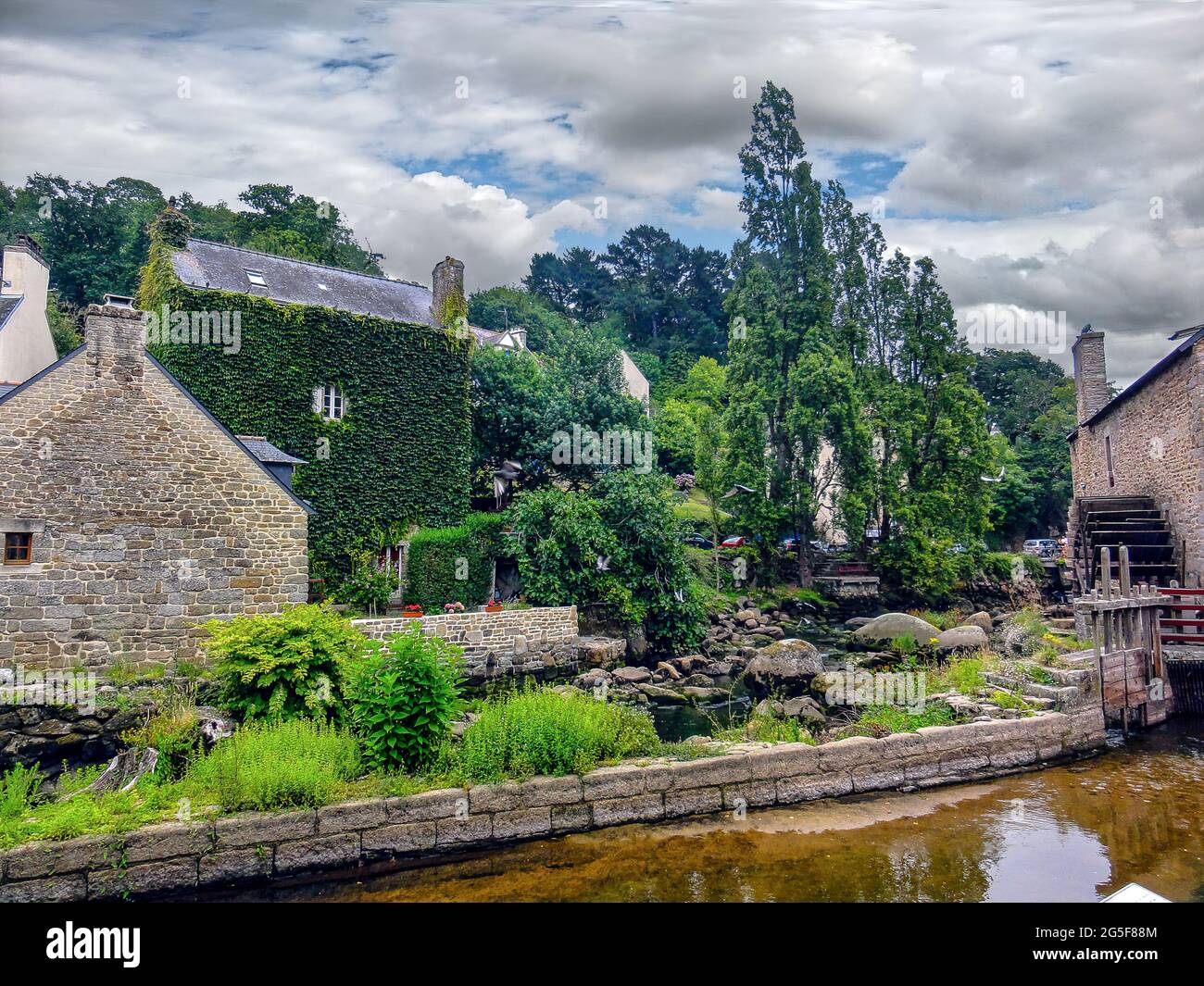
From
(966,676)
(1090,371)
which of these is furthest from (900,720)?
(1090,371)

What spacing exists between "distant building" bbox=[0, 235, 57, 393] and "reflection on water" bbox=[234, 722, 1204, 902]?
18625mm

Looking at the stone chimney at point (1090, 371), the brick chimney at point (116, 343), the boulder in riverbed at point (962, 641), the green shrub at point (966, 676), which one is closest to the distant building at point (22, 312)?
the brick chimney at point (116, 343)

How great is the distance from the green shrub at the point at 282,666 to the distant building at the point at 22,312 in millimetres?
14431

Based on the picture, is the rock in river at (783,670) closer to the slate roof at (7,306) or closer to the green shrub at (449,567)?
the green shrub at (449,567)

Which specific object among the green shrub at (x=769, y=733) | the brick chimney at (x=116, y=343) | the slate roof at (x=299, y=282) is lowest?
the green shrub at (x=769, y=733)

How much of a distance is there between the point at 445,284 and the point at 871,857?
1986 cm

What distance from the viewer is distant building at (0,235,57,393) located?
57.7 feet

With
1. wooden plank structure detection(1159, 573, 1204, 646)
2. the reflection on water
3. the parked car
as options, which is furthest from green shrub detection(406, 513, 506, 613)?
the parked car

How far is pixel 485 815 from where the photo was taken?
6.31 meters

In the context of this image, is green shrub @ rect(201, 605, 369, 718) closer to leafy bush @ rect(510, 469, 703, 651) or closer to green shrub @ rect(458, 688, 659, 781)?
green shrub @ rect(458, 688, 659, 781)

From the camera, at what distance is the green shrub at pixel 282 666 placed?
8.05 m

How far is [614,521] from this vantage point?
17.9 meters
